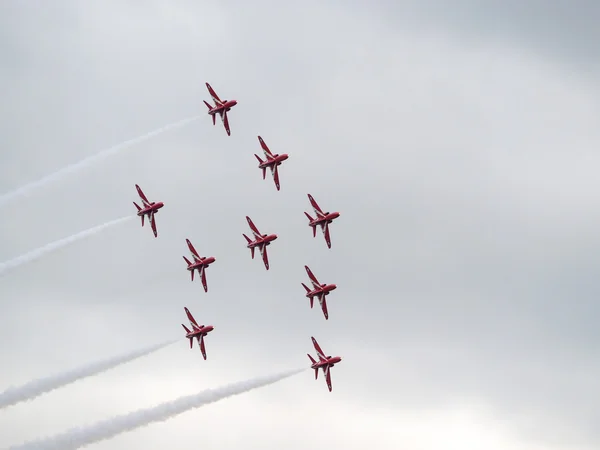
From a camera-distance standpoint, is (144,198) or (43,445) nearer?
(43,445)

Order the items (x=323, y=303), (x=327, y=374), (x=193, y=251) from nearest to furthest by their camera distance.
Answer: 1. (x=327, y=374)
2. (x=323, y=303)
3. (x=193, y=251)

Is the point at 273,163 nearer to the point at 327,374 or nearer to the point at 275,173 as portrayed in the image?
the point at 275,173

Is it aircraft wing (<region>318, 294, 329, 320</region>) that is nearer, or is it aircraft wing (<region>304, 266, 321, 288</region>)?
aircraft wing (<region>318, 294, 329, 320</region>)

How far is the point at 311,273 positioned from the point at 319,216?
23.0 ft

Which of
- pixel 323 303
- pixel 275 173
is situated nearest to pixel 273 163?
pixel 275 173

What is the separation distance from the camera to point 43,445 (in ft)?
453

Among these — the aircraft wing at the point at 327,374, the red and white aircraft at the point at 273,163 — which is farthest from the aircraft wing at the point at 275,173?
the aircraft wing at the point at 327,374

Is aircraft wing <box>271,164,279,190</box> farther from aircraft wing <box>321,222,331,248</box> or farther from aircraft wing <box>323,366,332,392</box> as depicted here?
aircraft wing <box>323,366,332,392</box>

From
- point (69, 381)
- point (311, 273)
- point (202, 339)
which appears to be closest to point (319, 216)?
point (311, 273)

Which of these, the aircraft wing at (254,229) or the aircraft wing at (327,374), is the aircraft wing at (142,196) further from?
the aircraft wing at (327,374)

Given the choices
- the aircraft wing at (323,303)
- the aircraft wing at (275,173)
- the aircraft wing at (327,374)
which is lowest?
the aircraft wing at (327,374)

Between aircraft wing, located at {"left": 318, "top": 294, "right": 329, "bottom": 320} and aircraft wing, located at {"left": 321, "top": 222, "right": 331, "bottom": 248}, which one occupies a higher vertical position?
aircraft wing, located at {"left": 321, "top": 222, "right": 331, "bottom": 248}

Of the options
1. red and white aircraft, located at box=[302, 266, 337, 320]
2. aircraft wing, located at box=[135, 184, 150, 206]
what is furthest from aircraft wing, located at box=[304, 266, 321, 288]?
aircraft wing, located at box=[135, 184, 150, 206]

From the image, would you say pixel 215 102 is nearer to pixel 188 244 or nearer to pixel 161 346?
pixel 188 244
